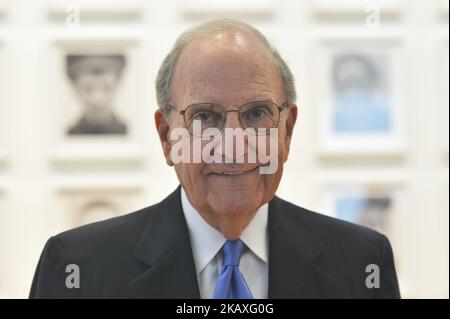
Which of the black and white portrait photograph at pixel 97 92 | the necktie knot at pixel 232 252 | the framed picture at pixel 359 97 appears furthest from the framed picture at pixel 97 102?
the necktie knot at pixel 232 252

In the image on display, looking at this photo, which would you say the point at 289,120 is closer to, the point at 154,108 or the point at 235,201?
the point at 235,201

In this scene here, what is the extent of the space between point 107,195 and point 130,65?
0.28 m

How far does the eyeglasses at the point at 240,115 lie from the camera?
0.82 meters

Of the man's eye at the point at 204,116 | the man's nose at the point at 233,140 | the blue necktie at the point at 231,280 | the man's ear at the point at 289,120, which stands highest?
the man's ear at the point at 289,120

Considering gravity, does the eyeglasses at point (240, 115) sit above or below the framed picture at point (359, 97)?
below

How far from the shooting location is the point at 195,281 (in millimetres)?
864

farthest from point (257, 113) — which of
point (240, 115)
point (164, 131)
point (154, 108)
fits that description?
point (154, 108)

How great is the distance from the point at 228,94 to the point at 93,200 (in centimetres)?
71

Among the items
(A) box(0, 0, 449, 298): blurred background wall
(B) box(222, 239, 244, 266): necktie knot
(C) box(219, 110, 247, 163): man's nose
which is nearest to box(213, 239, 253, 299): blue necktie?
(B) box(222, 239, 244, 266): necktie knot

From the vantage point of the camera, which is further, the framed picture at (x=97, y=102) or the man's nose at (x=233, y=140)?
the framed picture at (x=97, y=102)

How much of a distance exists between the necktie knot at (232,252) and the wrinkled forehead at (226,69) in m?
0.18

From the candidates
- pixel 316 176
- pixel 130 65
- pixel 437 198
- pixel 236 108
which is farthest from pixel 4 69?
pixel 437 198

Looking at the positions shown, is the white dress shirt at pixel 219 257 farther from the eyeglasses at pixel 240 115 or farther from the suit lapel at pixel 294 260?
the eyeglasses at pixel 240 115

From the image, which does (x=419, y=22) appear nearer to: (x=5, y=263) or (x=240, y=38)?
(x=240, y=38)
